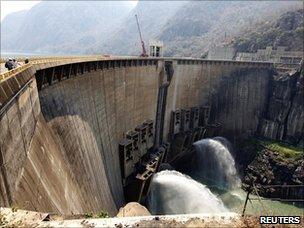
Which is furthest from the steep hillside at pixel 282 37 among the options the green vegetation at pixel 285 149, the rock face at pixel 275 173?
the rock face at pixel 275 173

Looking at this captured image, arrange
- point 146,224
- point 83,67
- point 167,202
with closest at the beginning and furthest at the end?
1. point 146,224
2. point 83,67
3. point 167,202

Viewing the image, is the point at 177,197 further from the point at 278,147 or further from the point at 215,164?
the point at 278,147

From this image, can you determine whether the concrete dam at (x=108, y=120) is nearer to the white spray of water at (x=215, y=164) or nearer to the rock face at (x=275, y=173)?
the white spray of water at (x=215, y=164)

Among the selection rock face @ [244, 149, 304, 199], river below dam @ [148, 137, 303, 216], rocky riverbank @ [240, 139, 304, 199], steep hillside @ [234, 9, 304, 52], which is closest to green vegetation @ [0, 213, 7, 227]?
river below dam @ [148, 137, 303, 216]

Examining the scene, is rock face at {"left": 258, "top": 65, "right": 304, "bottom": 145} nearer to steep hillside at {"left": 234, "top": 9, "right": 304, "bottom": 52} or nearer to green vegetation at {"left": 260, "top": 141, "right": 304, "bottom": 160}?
green vegetation at {"left": 260, "top": 141, "right": 304, "bottom": 160}

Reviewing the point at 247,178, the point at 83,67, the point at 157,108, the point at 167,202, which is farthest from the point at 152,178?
the point at 247,178

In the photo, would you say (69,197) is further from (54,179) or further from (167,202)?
(167,202)

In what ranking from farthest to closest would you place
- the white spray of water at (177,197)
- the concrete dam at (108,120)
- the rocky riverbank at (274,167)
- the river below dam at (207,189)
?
1. the rocky riverbank at (274,167)
2. the river below dam at (207,189)
3. the white spray of water at (177,197)
4. the concrete dam at (108,120)
